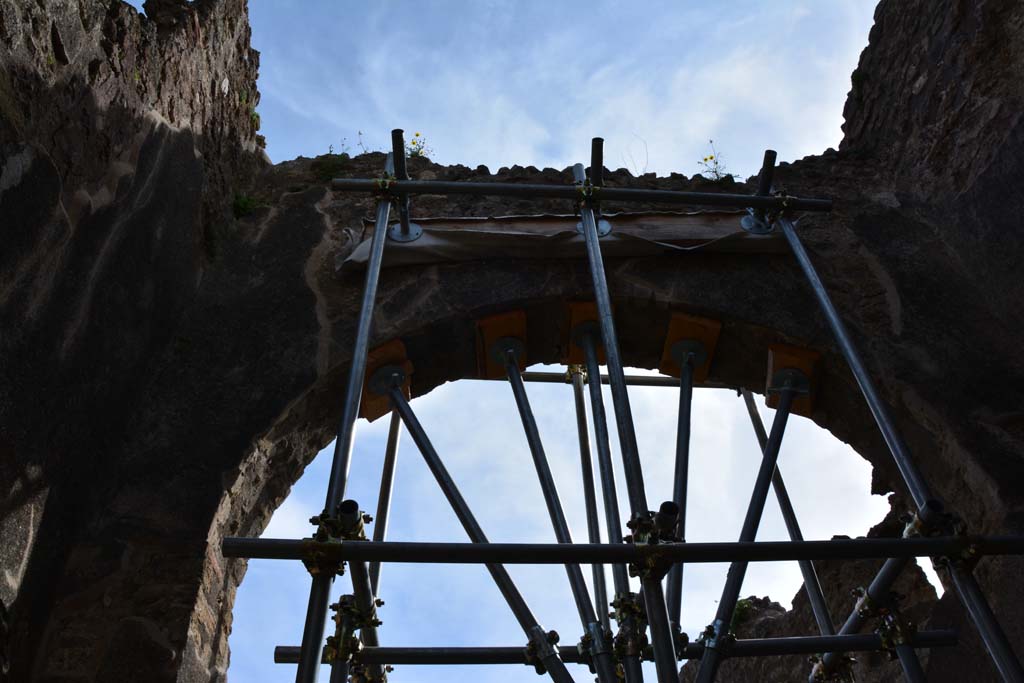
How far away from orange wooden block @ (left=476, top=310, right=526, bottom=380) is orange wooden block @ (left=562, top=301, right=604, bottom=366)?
0.19m

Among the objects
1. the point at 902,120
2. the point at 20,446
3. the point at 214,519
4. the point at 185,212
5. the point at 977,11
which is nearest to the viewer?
the point at 20,446

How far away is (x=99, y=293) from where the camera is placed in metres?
3.49

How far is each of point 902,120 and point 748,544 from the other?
322 cm

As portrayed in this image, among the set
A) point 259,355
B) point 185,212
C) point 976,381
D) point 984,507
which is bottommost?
point 984,507

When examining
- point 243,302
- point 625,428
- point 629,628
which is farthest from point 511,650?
point 243,302

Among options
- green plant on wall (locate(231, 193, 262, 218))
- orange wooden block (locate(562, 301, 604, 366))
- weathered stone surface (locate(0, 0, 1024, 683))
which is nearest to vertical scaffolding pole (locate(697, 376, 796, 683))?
weathered stone surface (locate(0, 0, 1024, 683))

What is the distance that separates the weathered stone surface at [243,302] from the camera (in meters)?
3.07

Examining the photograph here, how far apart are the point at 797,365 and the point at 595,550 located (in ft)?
5.87

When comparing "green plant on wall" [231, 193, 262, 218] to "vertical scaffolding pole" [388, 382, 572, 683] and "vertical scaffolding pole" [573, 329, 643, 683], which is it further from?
"vertical scaffolding pole" [573, 329, 643, 683]

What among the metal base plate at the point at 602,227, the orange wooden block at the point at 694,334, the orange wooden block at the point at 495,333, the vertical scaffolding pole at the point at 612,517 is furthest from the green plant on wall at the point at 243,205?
the orange wooden block at the point at 694,334

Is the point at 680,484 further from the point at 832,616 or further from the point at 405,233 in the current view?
the point at 832,616

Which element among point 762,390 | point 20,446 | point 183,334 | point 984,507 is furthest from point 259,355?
point 984,507

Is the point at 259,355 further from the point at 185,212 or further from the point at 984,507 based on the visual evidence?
the point at 984,507

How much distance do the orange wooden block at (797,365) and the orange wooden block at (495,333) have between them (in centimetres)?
101
